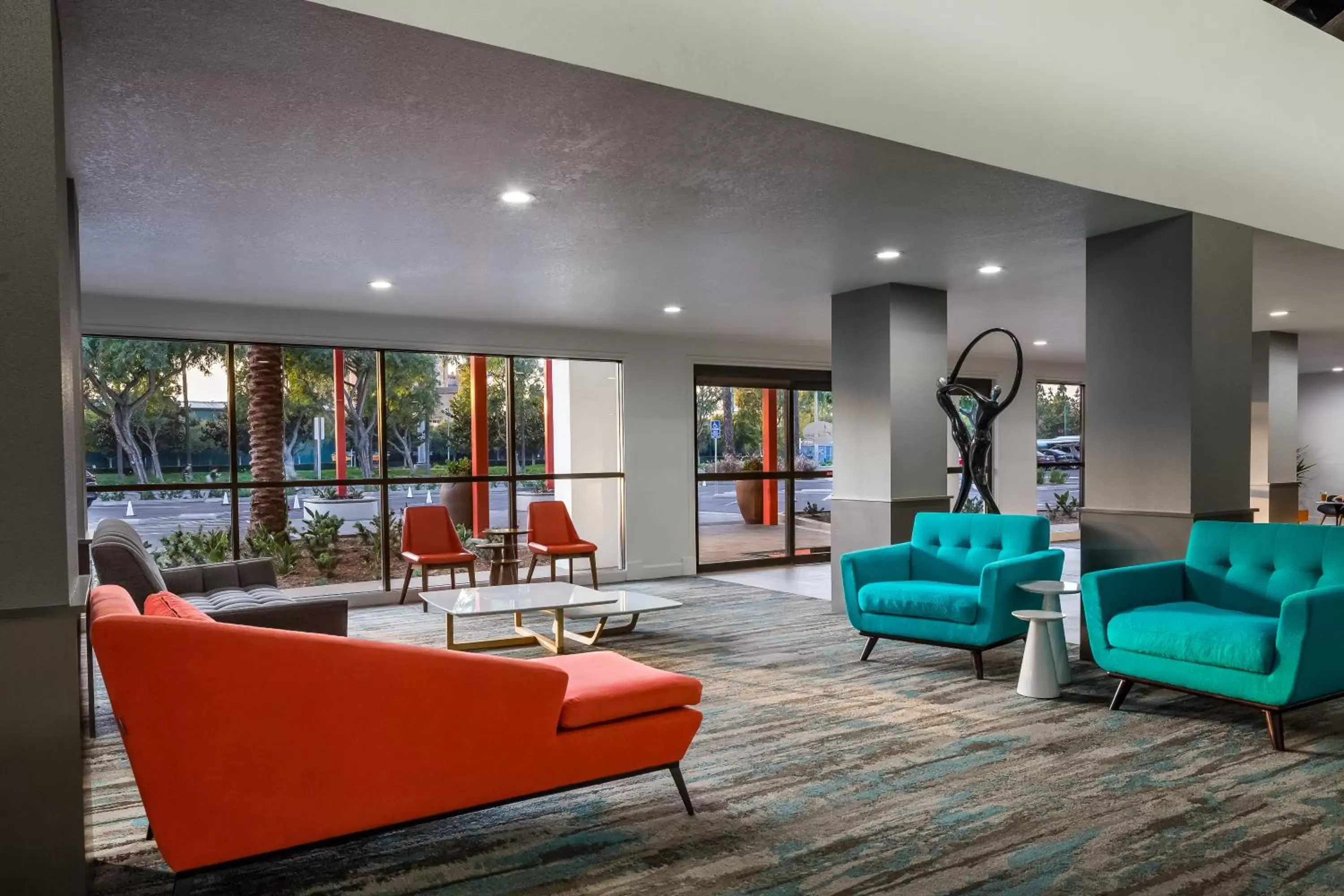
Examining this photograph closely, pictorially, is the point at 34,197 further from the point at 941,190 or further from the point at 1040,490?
the point at 1040,490

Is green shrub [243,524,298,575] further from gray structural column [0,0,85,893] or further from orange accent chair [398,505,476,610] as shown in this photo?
gray structural column [0,0,85,893]

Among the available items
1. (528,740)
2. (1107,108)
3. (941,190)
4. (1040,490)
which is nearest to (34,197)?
(528,740)

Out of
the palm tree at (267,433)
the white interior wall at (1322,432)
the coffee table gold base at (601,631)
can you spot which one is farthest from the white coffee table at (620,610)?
the white interior wall at (1322,432)

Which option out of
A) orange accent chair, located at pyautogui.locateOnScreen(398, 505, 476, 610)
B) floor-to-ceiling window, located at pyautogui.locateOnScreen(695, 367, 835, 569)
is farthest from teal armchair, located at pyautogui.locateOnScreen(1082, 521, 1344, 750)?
floor-to-ceiling window, located at pyautogui.locateOnScreen(695, 367, 835, 569)

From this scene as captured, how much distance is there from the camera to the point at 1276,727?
3.57 m

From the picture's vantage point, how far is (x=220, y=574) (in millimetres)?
5660

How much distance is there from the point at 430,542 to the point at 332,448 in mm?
1247

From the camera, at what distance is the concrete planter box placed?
7766 millimetres

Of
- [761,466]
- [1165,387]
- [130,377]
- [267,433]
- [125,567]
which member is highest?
[130,377]

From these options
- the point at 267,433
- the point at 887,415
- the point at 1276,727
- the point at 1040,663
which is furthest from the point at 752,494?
the point at 1276,727

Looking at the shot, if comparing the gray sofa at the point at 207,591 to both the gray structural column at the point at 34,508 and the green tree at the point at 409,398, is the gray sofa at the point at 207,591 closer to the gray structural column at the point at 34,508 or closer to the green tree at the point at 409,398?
the gray structural column at the point at 34,508

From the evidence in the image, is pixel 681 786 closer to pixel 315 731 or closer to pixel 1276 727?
pixel 315 731

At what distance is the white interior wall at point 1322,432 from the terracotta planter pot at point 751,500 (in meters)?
8.88

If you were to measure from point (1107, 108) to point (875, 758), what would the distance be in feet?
10.9
